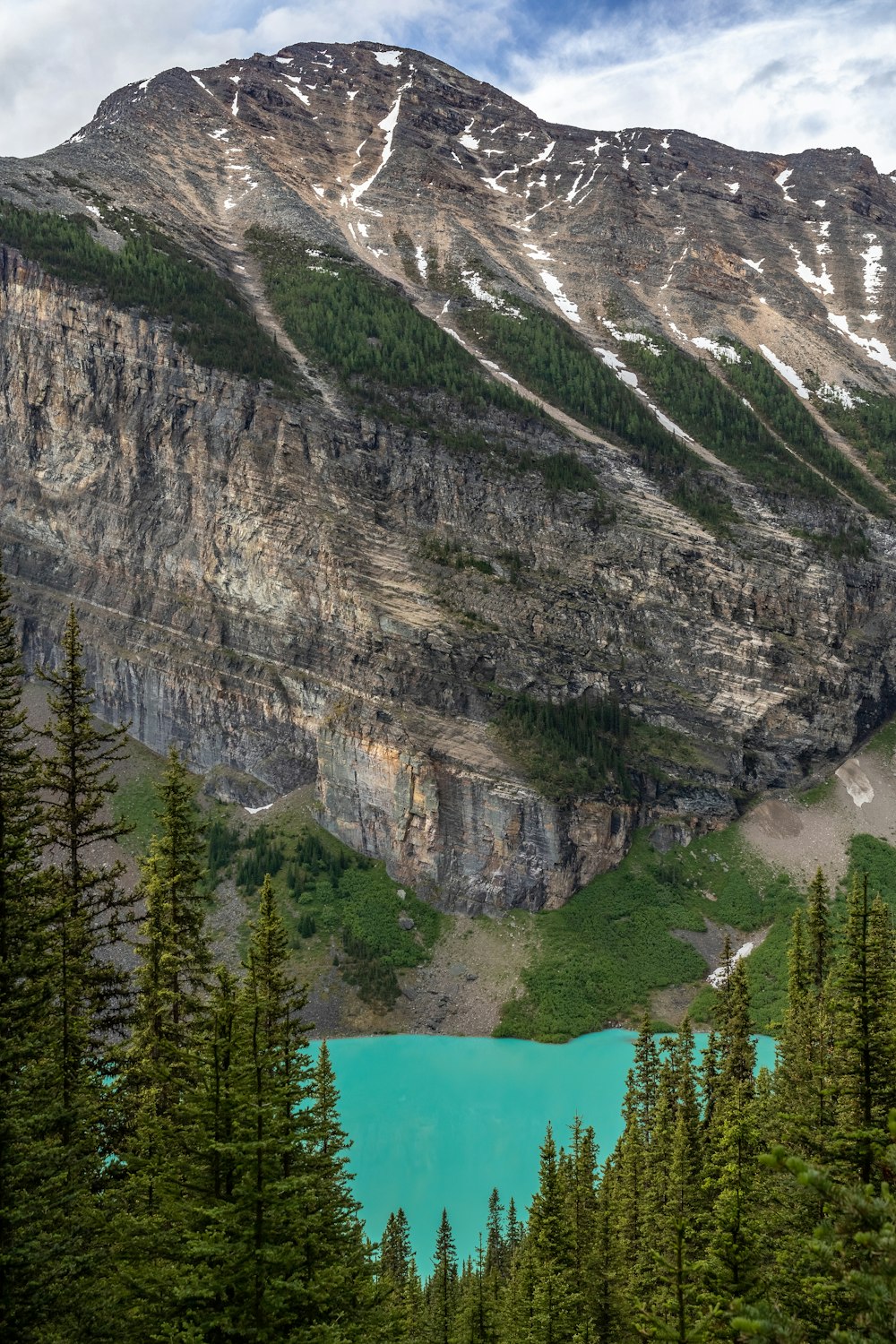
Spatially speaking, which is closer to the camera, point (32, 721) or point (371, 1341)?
point (371, 1341)

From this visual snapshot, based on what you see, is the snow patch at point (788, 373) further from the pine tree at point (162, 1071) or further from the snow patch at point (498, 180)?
the pine tree at point (162, 1071)

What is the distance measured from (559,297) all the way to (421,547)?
2442 inches

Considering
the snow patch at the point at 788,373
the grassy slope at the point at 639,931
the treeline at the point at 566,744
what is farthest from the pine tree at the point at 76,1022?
the snow patch at the point at 788,373

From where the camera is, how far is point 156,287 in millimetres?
104875

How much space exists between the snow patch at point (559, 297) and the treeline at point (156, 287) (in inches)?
1908

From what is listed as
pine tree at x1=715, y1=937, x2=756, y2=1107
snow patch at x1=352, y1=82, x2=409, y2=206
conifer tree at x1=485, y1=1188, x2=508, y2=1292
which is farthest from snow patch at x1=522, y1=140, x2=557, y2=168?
conifer tree at x1=485, y1=1188, x2=508, y2=1292

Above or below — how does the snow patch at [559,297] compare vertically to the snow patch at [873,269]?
below

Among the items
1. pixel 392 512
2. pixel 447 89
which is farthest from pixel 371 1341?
pixel 447 89

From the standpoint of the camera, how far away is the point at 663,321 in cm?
14000

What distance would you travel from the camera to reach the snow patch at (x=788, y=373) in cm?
13150

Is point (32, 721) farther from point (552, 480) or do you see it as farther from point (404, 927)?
point (552, 480)

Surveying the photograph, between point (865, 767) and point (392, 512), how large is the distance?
5175 centimetres

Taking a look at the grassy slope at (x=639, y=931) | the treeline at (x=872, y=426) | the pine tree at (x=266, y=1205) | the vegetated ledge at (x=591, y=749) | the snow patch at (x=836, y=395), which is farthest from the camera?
the snow patch at (x=836, y=395)

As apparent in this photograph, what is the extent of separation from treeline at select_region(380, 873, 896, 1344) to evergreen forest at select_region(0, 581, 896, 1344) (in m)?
0.07
